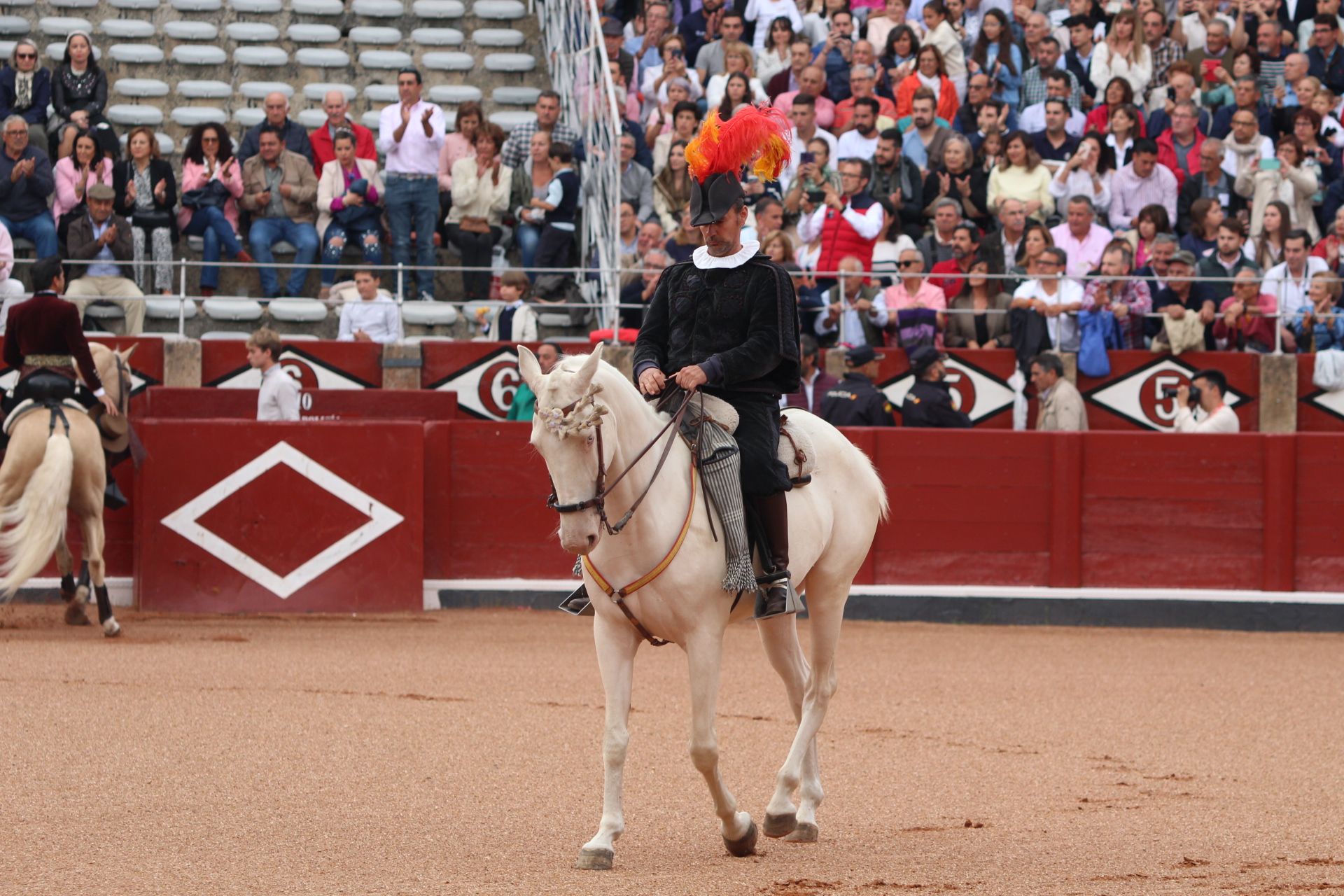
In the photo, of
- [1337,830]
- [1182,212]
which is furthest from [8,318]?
[1182,212]

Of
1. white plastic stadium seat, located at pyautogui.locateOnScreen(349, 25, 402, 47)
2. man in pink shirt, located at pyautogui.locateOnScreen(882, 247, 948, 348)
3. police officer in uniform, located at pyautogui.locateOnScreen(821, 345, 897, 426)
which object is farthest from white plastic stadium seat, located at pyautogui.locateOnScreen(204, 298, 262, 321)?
man in pink shirt, located at pyautogui.locateOnScreen(882, 247, 948, 348)

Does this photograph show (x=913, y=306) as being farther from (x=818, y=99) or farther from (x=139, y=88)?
(x=139, y=88)

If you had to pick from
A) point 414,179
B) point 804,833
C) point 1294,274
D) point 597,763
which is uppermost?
point 414,179

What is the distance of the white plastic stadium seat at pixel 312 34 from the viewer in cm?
1806

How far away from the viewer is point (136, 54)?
17.6m

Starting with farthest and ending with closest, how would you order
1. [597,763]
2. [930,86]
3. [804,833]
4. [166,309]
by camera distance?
[930,86]
[166,309]
[597,763]
[804,833]

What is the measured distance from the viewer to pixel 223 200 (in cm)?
1526

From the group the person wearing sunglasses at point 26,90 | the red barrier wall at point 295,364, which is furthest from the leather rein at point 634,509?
the person wearing sunglasses at point 26,90

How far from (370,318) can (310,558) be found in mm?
2678

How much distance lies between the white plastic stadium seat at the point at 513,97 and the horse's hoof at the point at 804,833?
12331 mm

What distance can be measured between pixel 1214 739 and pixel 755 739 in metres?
2.33

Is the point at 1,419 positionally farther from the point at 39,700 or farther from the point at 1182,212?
the point at 1182,212

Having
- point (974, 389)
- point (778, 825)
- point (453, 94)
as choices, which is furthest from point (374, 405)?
point (778, 825)

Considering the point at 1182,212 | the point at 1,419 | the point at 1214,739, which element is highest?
the point at 1182,212
